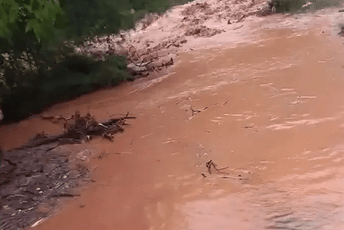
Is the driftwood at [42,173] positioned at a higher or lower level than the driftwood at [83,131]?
lower

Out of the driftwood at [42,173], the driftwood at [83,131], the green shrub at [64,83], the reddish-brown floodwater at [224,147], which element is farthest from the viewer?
the green shrub at [64,83]

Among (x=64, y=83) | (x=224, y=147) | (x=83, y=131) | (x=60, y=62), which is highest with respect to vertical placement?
(x=60, y=62)

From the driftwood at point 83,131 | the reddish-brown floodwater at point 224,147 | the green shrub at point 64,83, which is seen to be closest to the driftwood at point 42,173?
the driftwood at point 83,131

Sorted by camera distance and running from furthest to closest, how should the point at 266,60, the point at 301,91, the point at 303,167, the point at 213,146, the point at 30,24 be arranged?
the point at 266,60 < the point at 301,91 < the point at 30,24 < the point at 213,146 < the point at 303,167

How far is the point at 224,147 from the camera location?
4.51 meters

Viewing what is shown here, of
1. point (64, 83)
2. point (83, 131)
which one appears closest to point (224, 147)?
point (83, 131)

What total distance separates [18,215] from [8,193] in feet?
1.65

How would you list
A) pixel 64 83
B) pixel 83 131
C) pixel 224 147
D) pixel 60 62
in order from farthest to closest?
pixel 64 83 < pixel 60 62 < pixel 83 131 < pixel 224 147

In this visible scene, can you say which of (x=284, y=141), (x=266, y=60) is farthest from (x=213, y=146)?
(x=266, y=60)

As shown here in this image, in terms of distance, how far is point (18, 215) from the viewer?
3.93 meters

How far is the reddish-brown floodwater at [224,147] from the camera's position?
3.55 m

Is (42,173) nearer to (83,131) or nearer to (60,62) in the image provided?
(83,131)

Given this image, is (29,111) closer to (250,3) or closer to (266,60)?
(266,60)

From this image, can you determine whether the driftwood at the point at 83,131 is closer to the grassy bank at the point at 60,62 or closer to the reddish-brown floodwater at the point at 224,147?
the reddish-brown floodwater at the point at 224,147
